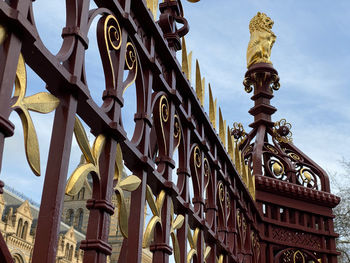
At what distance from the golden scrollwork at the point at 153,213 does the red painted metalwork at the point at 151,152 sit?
0.19 ft

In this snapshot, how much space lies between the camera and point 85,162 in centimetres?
229

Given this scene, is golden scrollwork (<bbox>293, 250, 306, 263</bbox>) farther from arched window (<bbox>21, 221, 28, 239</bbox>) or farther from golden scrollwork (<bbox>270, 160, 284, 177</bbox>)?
arched window (<bbox>21, 221, 28, 239</bbox>)

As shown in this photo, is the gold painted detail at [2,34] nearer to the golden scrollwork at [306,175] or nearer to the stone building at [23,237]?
the golden scrollwork at [306,175]

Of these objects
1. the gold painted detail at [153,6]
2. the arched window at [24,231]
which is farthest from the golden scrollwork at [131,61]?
the arched window at [24,231]

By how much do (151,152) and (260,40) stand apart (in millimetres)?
3687

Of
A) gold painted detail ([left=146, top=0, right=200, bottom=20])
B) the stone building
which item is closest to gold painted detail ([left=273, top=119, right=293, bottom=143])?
Answer: gold painted detail ([left=146, top=0, right=200, bottom=20])

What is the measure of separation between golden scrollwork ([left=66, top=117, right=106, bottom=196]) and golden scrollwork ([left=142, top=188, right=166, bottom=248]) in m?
0.57

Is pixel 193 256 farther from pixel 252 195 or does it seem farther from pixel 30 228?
pixel 30 228

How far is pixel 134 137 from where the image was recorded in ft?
9.25

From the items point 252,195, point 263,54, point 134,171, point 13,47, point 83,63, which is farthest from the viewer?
point 263,54

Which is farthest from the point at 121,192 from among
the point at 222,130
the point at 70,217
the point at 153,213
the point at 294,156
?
the point at 70,217

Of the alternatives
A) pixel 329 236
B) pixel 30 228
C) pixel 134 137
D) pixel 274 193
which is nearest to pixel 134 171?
pixel 134 137

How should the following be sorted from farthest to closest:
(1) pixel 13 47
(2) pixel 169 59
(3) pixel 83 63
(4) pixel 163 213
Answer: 1. (2) pixel 169 59
2. (4) pixel 163 213
3. (3) pixel 83 63
4. (1) pixel 13 47

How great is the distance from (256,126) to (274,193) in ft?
3.43
